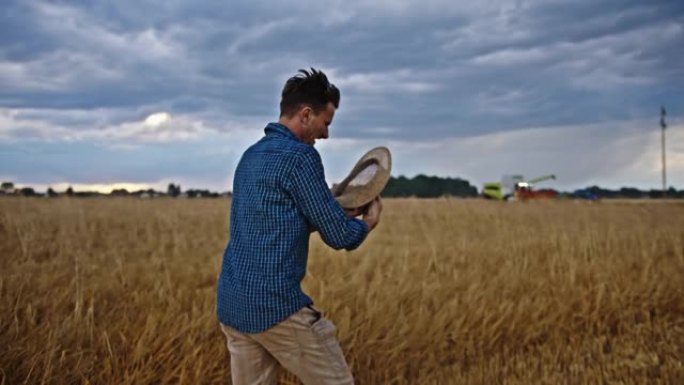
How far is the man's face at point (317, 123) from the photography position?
3.08 metres

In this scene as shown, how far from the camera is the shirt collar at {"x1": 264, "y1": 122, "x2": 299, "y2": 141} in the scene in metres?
3.05

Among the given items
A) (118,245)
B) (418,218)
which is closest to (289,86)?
(118,245)

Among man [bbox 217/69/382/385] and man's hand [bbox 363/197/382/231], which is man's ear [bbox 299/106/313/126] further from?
man's hand [bbox 363/197/382/231]

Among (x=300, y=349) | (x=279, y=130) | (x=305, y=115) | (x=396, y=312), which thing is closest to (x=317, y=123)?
(x=305, y=115)

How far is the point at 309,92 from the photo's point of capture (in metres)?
3.04

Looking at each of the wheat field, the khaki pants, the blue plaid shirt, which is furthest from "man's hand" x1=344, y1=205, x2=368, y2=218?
the wheat field

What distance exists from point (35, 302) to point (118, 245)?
5.49 metres

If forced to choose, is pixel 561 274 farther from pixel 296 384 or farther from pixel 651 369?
pixel 296 384

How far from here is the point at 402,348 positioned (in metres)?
5.52

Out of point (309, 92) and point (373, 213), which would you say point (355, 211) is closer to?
point (373, 213)

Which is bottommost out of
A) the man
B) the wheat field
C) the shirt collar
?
the wheat field

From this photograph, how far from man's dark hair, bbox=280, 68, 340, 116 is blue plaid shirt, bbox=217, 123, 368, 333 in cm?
18

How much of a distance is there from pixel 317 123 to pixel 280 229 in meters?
0.53

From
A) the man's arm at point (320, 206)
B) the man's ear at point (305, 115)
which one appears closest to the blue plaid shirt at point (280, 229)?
the man's arm at point (320, 206)
